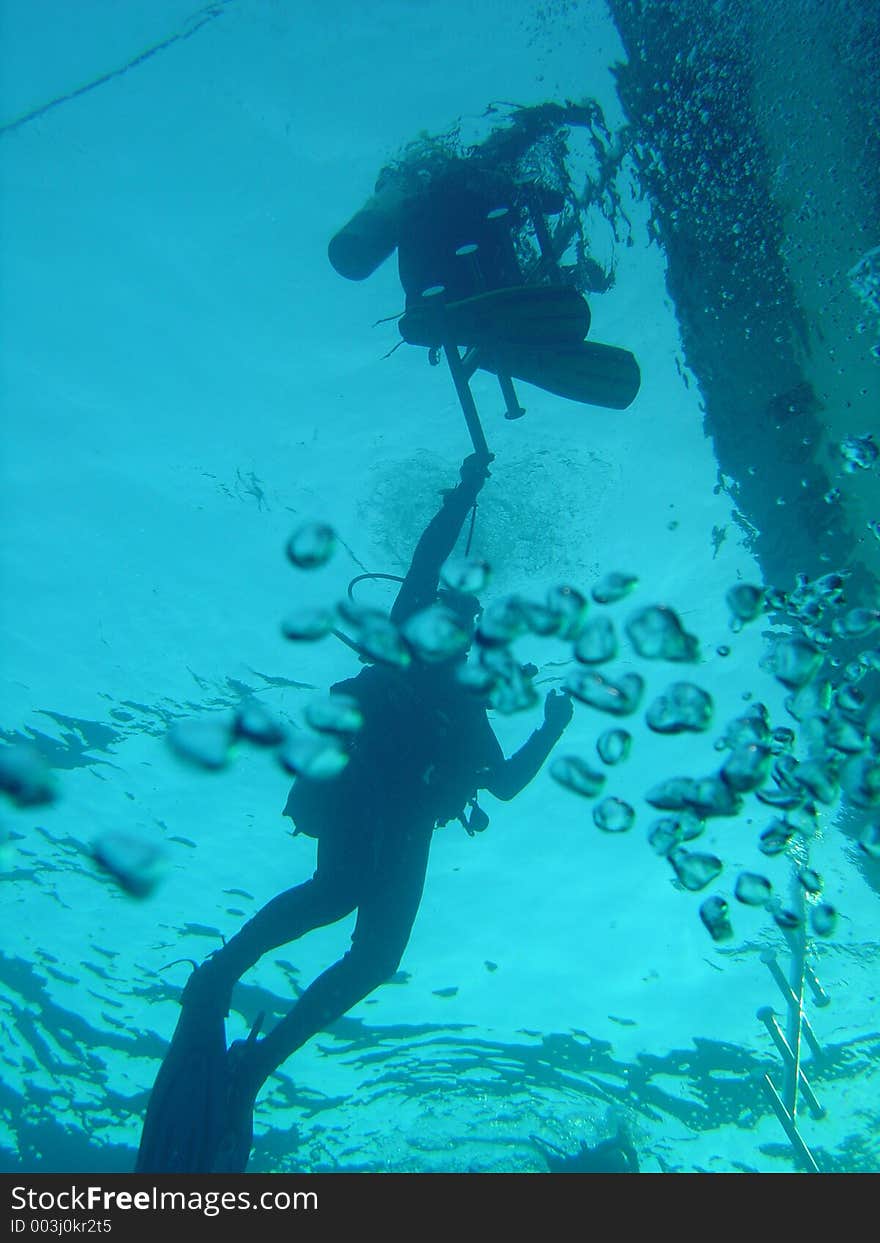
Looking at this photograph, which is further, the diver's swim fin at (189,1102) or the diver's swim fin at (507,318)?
the diver's swim fin at (507,318)

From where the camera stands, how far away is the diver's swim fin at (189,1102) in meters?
4.48

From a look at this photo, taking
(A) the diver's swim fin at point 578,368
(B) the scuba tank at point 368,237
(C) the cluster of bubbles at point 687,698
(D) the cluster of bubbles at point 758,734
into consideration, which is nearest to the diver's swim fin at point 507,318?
(A) the diver's swim fin at point 578,368

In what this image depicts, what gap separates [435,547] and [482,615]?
0.83m

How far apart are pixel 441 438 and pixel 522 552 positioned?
2.05 meters

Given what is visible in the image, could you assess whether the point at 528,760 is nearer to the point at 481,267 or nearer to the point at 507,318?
the point at 507,318

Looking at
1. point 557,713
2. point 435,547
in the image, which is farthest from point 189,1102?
point 435,547

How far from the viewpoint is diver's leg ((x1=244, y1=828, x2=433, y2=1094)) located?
5367 millimetres

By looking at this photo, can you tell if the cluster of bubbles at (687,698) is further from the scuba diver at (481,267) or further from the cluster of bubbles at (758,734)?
the scuba diver at (481,267)

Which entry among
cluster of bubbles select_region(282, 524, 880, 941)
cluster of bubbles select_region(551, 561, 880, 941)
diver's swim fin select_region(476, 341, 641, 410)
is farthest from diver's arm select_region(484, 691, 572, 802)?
diver's swim fin select_region(476, 341, 641, 410)

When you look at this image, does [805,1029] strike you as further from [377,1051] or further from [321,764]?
[321,764]

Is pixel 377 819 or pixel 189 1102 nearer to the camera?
pixel 189 1102

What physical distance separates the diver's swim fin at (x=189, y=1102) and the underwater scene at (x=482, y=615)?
0.9 inches

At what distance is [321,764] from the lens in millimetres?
5910

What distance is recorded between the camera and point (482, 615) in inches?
263
